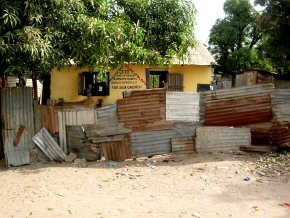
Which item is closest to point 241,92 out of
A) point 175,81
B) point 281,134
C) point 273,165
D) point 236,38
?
point 281,134

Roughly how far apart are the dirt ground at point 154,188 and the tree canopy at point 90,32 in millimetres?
2059

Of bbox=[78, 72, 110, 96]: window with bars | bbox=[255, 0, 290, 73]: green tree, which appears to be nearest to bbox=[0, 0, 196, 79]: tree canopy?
bbox=[255, 0, 290, 73]: green tree

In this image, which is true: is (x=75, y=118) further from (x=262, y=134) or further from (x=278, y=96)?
(x=278, y=96)

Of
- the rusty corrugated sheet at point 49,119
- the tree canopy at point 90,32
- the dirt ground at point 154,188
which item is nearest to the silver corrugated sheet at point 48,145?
the rusty corrugated sheet at point 49,119

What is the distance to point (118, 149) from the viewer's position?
7637 millimetres

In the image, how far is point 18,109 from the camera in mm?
7391

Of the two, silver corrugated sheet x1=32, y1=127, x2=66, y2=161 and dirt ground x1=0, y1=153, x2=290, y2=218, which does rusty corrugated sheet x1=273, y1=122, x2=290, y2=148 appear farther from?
silver corrugated sheet x1=32, y1=127, x2=66, y2=161

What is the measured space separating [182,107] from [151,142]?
103 centimetres

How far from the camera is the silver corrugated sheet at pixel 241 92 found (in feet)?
25.8

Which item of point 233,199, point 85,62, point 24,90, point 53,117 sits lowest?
point 233,199

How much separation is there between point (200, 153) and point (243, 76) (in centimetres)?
529

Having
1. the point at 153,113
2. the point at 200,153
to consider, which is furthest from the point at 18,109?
the point at 200,153

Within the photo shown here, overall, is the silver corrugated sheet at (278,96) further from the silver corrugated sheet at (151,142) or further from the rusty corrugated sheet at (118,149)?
the rusty corrugated sheet at (118,149)

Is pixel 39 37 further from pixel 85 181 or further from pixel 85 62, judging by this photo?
pixel 85 181
